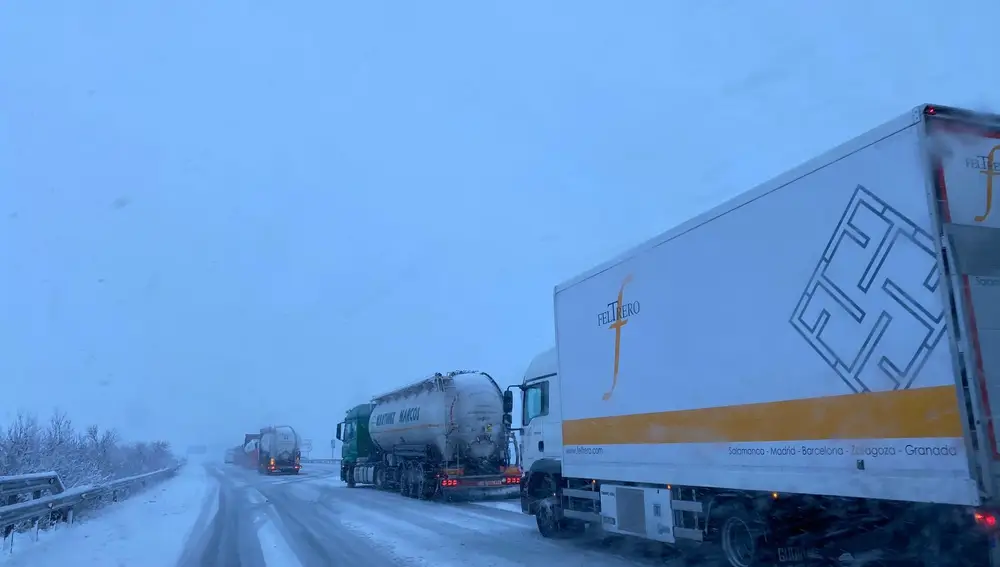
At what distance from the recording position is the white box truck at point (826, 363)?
5.70 m

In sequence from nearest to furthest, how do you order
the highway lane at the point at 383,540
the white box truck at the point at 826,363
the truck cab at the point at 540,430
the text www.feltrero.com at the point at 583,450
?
the white box truck at the point at 826,363
the highway lane at the point at 383,540
the text www.feltrero.com at the point at 583,450
the truck cab at the point at 540,430

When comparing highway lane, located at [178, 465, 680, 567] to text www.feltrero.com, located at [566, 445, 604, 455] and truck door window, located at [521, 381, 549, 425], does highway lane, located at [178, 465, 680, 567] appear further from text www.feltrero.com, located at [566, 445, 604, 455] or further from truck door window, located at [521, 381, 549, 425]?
truck door window, located at [521, 381, 549, 425]

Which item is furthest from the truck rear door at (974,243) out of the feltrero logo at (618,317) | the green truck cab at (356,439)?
the green truck cab at (356,439)

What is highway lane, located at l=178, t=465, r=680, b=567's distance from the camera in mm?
10984

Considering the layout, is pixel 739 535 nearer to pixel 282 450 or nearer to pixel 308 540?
pixel 308 540

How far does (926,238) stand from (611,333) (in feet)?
18.1

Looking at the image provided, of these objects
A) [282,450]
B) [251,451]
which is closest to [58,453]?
[282,450]

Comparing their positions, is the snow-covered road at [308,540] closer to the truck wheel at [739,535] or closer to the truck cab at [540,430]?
the truck cab at [540,430]

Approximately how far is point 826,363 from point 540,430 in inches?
309

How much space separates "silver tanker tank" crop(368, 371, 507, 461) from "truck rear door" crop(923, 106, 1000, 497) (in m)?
19.0

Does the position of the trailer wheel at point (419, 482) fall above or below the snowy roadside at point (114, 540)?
above

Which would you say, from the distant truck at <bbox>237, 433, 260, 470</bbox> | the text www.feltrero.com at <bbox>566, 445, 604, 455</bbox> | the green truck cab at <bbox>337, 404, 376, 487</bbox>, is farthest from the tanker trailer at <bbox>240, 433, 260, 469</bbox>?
the text www.feltrero.com at <bbox>566, 445, 604, 455</bbox>

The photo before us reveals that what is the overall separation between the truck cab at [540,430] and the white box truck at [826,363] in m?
2.47

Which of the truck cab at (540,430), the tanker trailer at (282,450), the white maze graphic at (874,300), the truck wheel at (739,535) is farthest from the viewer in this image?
the tanker trailer at (282,450)
